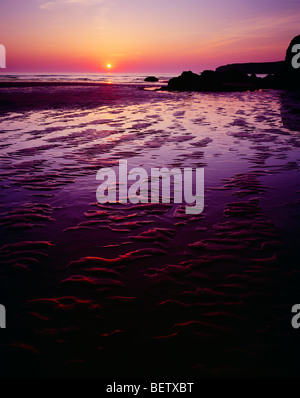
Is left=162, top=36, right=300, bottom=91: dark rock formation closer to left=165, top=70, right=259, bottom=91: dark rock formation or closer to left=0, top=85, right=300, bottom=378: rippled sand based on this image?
left=165, top=70, right=259, bottom=91: dark rock formation

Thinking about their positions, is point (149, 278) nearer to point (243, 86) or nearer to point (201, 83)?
point (201, 83)

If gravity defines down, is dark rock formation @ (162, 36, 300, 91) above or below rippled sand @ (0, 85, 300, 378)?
above

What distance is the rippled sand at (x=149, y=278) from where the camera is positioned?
2621mm

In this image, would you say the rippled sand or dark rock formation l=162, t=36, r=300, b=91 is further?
dark rock formation l=162, t=36, r=300, b=91

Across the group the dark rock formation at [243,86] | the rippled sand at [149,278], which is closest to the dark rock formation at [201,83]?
the dark rock formation at [243,86]

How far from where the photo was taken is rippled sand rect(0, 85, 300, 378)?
262cm

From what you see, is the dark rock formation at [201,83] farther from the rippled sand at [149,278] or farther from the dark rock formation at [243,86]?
the rippled sand at [149,278]

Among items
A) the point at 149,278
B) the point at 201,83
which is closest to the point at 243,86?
the point at 201,83

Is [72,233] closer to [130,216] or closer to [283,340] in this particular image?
[130,216]

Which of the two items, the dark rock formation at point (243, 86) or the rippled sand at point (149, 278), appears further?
the dark rock formation at point (243, 86)

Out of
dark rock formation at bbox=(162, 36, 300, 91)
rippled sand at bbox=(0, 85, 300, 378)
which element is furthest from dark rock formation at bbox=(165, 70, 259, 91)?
rippled sand at bbox=(0, 85, 300, 378)

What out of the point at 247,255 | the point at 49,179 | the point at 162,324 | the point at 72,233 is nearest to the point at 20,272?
the point at 72,233
